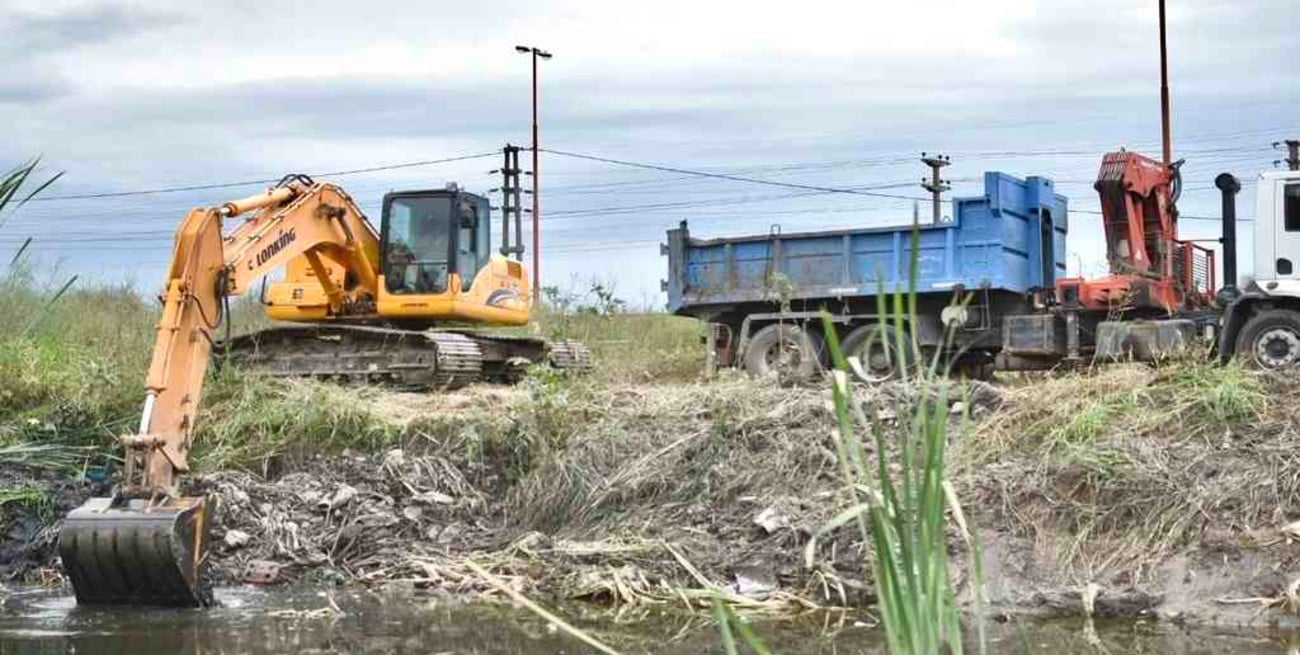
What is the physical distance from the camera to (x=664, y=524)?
11.4 meters

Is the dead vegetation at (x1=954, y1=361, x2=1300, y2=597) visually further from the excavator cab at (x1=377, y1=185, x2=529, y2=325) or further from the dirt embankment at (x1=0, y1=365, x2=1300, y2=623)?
the excavator cab at (x1=377, y1=185, x2=529, y2=325)

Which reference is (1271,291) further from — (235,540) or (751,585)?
(235,540)

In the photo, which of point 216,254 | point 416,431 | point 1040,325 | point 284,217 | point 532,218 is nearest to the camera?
point 216,254

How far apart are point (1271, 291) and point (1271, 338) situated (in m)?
0.48

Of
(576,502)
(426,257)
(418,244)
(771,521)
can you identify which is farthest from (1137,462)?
(418,244)

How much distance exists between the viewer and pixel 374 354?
17719mm

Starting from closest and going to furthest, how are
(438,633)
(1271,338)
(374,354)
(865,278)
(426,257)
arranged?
(438,633), (1271,338), (374,354), (426,257), (865,278)

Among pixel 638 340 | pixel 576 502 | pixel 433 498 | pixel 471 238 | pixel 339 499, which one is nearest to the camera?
pixel 576 502

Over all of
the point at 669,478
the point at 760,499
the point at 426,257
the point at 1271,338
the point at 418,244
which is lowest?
the point at 760,499

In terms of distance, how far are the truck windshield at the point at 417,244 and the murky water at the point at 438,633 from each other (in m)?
7.77

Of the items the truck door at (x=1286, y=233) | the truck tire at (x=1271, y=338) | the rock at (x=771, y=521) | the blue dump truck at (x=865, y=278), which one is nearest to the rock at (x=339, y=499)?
the rock at (x=771, y=521)

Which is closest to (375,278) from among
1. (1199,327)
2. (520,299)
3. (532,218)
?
(520,299)

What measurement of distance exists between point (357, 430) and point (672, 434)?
288 centimetres

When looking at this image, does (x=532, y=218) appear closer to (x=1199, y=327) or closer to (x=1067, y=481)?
(x=1199, y=327)
